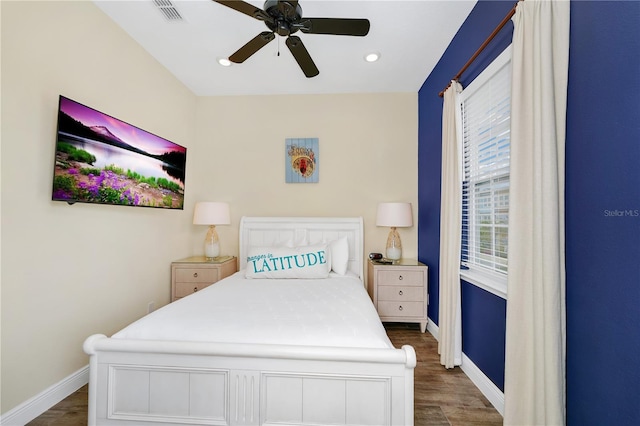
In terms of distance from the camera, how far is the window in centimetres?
180

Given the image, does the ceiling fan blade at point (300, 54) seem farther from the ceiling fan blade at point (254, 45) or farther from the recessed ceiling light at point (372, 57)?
the recessed ceiling light at point (372, 57)

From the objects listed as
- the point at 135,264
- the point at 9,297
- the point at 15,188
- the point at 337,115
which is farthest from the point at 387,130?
the point at 9,297

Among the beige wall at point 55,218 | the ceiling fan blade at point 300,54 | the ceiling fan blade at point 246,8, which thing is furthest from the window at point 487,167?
the beige wall at point 55,218

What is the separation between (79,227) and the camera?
197 centimetres

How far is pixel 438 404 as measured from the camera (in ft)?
5.87

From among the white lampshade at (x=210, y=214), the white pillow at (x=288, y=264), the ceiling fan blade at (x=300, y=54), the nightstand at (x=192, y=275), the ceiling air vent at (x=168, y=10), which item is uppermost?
the ceiling air vent at (x=168, y=10)

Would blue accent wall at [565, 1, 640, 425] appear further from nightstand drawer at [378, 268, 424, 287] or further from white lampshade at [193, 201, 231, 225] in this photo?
white lampshade at [193, 201, 231, 225]

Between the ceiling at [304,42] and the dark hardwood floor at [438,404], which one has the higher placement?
the ceiling at [304,42]

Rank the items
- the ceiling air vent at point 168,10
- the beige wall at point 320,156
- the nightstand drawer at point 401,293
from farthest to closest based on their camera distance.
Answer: the beige wall at point 320,156 < the nightstand drawer at point 401,293 < the ceiling air vent at point 168,10

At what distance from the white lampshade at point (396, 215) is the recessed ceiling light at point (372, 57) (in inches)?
57.6

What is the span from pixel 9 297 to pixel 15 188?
614 mm

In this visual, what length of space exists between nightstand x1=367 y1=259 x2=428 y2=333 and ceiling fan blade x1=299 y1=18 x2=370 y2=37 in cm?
211

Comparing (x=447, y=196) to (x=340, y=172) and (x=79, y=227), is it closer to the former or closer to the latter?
(x=340, y=172)

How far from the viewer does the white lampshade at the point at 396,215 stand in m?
2.98
